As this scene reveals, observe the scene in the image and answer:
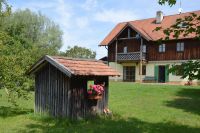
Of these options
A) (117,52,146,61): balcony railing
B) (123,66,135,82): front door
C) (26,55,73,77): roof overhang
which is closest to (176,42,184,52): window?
(117,52,146,61): balcony railing

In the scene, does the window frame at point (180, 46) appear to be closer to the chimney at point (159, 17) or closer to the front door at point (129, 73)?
the chimney at point (159, 17)

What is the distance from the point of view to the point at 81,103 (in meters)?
13.9

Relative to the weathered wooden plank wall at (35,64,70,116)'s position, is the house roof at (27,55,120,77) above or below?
above

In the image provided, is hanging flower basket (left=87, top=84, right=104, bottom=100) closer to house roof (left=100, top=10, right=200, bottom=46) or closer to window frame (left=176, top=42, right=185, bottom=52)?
house roof (left=100, top=10, right=200, bottom=46)

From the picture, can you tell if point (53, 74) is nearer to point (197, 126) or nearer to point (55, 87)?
point (55, 87)

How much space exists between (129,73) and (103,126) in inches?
1176

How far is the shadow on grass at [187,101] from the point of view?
17.8 metres

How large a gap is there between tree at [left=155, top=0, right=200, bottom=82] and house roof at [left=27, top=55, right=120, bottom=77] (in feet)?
18.5

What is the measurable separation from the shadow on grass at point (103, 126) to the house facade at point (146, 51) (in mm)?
23601

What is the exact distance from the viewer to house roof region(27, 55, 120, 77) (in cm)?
1320

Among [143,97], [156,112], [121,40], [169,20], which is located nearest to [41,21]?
[121,40]

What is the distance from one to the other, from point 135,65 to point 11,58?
28.2m

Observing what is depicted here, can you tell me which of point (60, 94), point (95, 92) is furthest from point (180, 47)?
point (60, 94)

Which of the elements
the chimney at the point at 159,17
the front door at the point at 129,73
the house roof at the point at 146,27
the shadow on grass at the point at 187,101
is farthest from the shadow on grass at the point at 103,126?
the chimney at the point at 159,17
